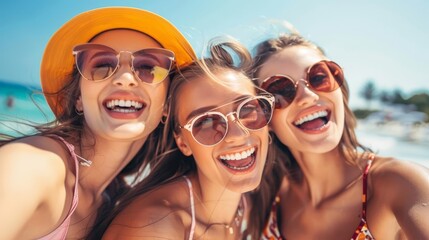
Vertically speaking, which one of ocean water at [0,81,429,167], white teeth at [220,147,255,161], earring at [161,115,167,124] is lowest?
ocean water at [0,81,429,167]

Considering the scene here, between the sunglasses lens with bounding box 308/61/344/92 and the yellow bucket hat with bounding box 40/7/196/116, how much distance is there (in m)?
0.88

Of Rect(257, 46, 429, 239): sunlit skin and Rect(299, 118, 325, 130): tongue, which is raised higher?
Rect(299, 118, 325, 130): tongue

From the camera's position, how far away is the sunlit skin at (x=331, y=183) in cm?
217

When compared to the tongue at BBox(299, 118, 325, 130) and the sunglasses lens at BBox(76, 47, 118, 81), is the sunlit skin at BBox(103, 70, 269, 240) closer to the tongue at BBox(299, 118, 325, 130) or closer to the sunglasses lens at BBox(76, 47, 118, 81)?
the tongue at BBox(299, 118, 325, 130)

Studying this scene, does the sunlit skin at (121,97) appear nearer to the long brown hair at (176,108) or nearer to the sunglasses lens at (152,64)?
the sunglasses lens at (152,64)

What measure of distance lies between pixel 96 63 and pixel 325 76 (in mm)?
1614

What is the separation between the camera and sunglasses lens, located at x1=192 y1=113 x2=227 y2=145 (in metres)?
2.31

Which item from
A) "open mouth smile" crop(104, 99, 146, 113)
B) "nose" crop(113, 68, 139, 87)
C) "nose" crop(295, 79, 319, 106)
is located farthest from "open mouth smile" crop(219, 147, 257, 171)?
"nose" crop(113, 68, 139, 87)

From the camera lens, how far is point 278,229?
296 cm

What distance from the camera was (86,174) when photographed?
2.47 metres

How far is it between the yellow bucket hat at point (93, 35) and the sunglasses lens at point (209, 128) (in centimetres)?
50

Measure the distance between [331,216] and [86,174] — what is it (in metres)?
1.84

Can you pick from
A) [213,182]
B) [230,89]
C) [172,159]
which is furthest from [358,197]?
[172,159]

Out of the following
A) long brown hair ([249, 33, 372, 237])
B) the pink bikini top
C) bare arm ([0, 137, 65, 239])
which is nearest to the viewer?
bare arm ([0, 137, 65, 239])
